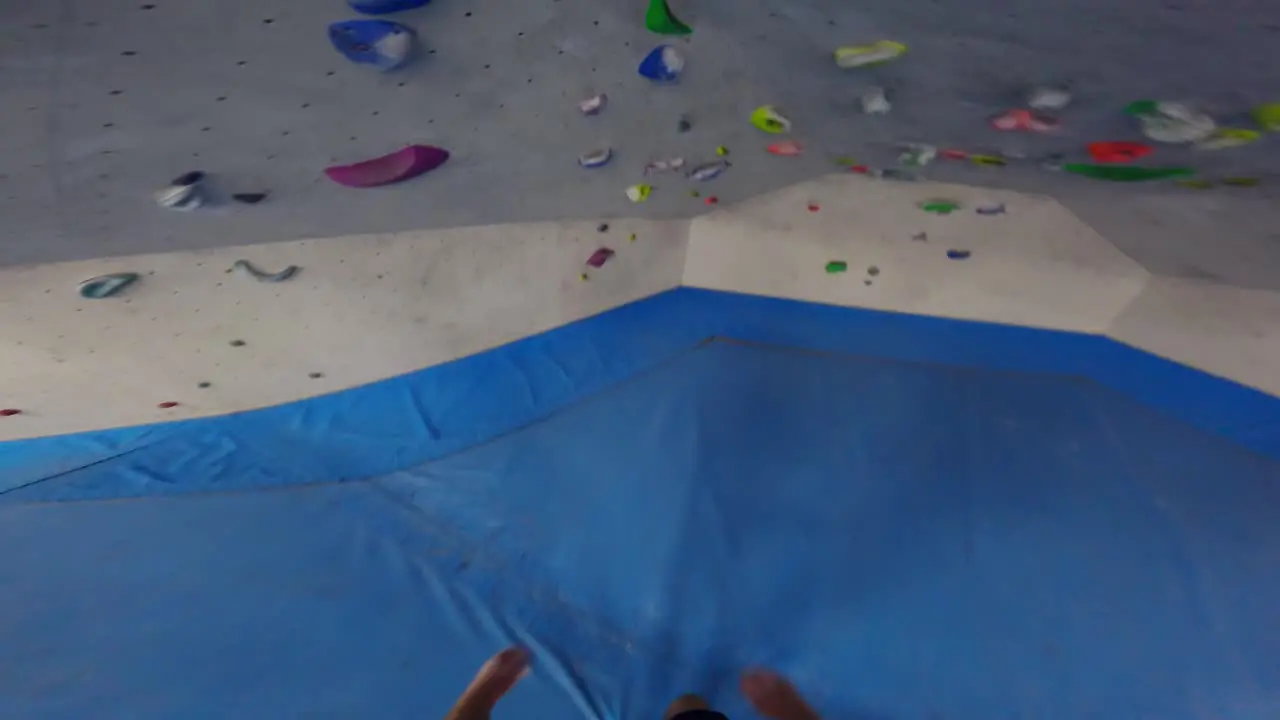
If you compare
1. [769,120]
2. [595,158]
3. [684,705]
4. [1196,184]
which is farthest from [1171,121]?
[684,705]

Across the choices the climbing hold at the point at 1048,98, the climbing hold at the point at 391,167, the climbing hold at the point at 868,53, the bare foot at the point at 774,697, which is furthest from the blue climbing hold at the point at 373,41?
the bare foot at the point at 774,697

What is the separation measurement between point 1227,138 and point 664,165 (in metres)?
0.75

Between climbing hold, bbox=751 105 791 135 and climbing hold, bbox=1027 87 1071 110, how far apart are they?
1.02 ft

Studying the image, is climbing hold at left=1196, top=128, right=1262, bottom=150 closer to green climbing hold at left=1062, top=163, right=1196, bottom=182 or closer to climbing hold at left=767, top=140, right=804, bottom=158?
green climbing hold at left=1062, top=163, right=1196, bottom=182

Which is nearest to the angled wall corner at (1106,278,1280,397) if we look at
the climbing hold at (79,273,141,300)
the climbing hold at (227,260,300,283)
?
the climbing hold at (227,260,300,283)

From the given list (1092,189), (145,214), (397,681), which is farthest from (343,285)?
(1092,189)

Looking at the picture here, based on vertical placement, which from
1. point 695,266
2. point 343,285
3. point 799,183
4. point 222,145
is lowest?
point 695,266

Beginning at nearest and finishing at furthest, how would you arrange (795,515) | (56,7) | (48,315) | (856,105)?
(56,7)
(856,105)
(48,315)
(795,515)

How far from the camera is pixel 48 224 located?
2.80ft

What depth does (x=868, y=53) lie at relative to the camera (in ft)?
2.55

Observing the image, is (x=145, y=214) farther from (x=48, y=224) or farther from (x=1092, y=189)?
(x=1092, y=189)

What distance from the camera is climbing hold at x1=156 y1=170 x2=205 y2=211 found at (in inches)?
33.4

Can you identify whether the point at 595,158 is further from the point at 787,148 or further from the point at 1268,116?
the point at 1268,116

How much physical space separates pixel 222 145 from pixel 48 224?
263 mm
